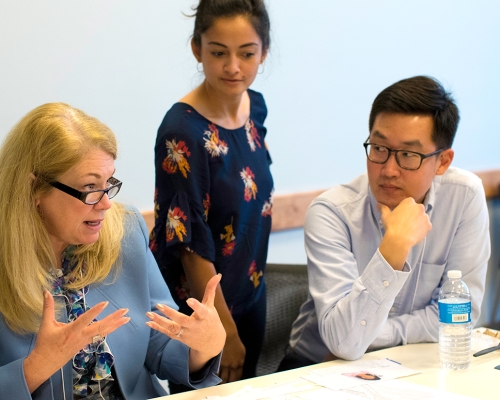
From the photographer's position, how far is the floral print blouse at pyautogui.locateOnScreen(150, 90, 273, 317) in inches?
87.4

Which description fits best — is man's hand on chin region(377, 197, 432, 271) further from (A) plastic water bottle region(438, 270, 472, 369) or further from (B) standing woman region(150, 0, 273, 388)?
(B) standing woman region(150, 0, 273, 388)

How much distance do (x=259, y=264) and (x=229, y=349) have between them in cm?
36

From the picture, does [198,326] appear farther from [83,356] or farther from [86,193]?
[86,193]

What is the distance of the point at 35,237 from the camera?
1.68m

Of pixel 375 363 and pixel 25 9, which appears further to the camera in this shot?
pixel 25 9

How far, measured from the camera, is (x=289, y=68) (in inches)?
142

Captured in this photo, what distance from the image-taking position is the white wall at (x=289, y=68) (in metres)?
2.70

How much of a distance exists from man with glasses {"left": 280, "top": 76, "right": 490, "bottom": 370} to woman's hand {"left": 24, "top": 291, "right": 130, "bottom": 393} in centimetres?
73

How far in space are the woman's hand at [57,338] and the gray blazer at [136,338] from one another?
0.41 feet

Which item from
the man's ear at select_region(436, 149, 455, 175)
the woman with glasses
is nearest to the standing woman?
the woman with glasses

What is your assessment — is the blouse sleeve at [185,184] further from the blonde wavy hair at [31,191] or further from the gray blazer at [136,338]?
the blonde wavy hair at [31,191]

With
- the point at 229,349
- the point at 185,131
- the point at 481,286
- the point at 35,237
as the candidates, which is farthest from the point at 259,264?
the point at 35,237

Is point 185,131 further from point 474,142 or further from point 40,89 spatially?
point 474,142

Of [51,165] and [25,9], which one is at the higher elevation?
[25,9]
